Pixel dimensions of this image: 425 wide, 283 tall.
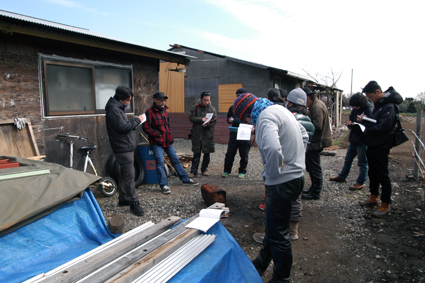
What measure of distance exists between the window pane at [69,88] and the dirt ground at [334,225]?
1856 millimetres

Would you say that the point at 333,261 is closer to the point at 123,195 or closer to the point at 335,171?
the point at 123,195

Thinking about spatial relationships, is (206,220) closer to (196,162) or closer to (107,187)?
(107,187)

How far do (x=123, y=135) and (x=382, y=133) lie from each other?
3889mm

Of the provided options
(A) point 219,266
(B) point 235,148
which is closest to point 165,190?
(B) point 235,148

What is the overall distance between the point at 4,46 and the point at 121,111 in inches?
83.9

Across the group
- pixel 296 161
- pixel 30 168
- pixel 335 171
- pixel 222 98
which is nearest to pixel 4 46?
pixel 30 168

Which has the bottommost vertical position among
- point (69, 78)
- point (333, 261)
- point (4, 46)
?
point (333, 261)

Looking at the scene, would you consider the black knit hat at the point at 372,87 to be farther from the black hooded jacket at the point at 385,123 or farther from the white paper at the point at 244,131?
the white paper at the point at 244,131

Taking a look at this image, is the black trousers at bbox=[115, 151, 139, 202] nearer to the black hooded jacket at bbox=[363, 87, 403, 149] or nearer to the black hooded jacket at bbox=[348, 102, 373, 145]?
the black hooded jacket at bbox=[363, 87, 403, 149]

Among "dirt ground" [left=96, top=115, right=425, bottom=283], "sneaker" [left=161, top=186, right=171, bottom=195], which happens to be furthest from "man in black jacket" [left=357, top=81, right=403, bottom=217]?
"sneaker" [left=161, top=186, right=171, bottom=195]

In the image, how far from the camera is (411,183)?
6.02 meters

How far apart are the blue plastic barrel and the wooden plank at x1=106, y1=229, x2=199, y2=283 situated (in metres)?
3.82

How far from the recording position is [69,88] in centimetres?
545

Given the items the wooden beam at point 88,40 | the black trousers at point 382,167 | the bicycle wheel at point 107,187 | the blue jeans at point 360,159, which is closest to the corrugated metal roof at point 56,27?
the wooden beam at point 88,40
